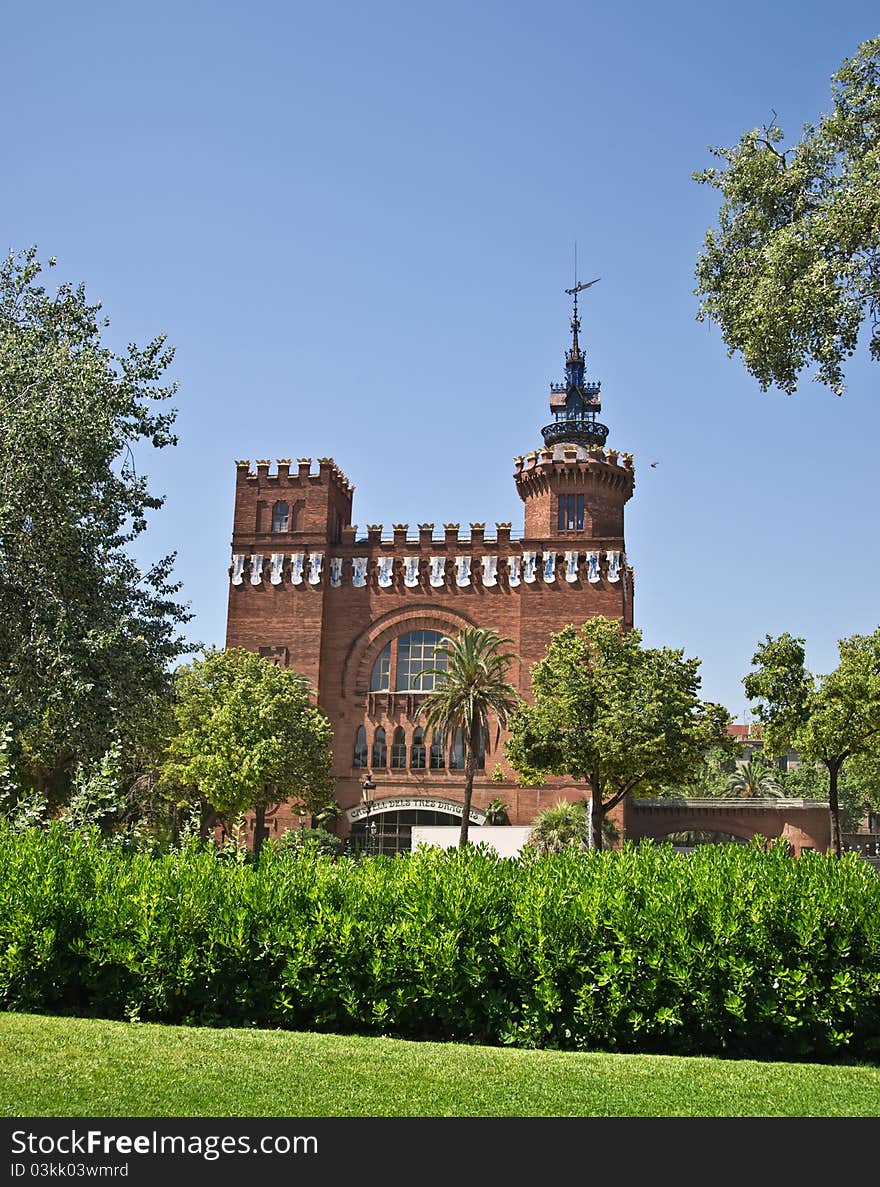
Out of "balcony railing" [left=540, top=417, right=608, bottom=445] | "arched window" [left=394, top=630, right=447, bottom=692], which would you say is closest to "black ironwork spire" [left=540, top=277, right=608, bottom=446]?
"balcony railing" [left=540, top=417, right=608, bottom=445]

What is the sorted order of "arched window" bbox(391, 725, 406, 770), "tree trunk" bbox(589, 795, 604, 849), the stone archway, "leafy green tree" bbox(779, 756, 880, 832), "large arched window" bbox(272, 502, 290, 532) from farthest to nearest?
"leafy green tree" bbox(779, 756, 880, 832), "large arched window" bbox(272, 502, 290, 532), the stone archway, "arched window" bbox(391, 725, 406, 770), "tree trunk" bbox(589, 795, 604, 849)

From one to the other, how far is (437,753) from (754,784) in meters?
32.7

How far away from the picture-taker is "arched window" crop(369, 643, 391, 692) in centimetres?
4856

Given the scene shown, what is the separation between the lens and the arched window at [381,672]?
48.6 metres

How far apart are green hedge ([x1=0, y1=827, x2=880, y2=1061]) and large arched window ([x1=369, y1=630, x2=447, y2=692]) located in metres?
37.4

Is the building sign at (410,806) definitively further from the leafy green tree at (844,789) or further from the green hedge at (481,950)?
the green hedge at (481,950)

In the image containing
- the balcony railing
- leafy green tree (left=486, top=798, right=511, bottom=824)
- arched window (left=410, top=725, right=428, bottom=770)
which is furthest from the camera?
the balcony railing

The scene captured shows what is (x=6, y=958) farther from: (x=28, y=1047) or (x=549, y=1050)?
(x=549, y=1050)

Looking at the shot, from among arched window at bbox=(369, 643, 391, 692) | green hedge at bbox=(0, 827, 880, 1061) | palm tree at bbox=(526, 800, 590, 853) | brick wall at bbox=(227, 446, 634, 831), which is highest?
brick wall at bbox=(227, 446, 634, 831)

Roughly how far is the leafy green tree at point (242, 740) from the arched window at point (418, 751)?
21.5 feet

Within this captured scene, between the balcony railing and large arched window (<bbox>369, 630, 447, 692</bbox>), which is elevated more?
the balcony railing

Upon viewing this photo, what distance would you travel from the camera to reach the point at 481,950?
955cm

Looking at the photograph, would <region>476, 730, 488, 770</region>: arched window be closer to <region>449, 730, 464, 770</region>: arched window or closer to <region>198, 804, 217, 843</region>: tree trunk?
<region>449, 730, 464, 770</region>: arched window

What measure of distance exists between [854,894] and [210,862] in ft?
20.4
